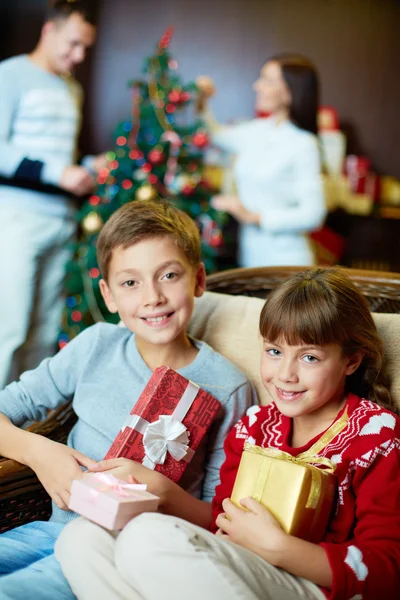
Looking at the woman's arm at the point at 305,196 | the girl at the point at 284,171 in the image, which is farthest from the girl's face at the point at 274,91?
the woman's arm at the point at 305,196

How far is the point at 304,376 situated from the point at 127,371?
485 mm

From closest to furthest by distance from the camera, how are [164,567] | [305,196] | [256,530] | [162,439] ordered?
[164,567] < [256,530] < [162,439] < [305,196]

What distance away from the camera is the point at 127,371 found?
170cm

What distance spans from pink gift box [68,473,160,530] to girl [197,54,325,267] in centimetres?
220

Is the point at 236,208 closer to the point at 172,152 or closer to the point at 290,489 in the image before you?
the point at 172,152

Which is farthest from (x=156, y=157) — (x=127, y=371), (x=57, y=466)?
(x=57, y=466)

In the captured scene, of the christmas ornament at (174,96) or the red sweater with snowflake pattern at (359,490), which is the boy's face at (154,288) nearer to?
the red sweater with snowflake pattern at (359,490)

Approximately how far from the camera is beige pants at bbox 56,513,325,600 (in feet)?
3.64

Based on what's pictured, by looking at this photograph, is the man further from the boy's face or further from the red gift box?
the red gift box

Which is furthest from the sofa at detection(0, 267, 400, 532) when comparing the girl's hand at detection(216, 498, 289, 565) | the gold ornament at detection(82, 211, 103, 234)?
the gold ornament at detection(82, 211, 103, 234)

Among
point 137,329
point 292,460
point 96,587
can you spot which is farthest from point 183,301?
point 96,587

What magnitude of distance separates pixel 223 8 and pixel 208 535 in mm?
5085

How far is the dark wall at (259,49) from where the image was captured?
5438 millimetres

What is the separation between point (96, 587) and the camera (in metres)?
1.19
